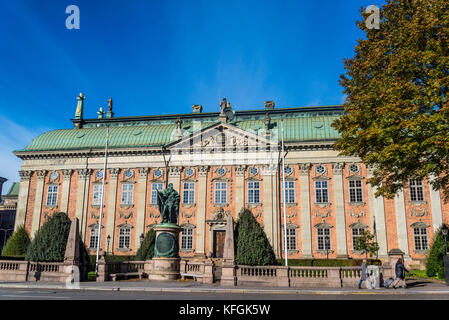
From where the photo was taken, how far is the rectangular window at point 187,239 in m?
41.7

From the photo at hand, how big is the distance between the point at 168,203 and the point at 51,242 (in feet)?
24.3

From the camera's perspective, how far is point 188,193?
4316 cm

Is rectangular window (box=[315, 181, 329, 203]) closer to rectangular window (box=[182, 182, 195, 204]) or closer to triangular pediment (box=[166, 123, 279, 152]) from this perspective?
triangular pediment (box=[166, 123, 279, 152])

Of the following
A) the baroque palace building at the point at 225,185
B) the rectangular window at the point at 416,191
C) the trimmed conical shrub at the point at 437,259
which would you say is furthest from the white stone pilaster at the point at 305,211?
the trimmed conical shrub at the point at 437,259

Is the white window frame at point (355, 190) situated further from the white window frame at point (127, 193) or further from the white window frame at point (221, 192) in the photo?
the white window frame at point (127, 193)

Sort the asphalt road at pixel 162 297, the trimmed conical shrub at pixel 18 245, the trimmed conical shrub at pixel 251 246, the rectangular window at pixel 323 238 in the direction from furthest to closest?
the rectangular window at pixel 323 238
the trimmed conical shrub at pixel 18 245
the trimmed conical shrub at pixel 251 246
the asphalt road at pixel 162 297

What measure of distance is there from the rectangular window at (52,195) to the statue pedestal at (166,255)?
26207mm

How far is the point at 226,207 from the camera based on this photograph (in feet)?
137

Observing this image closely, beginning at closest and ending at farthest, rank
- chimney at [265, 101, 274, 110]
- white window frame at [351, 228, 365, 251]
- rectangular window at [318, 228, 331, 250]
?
white window frame at [351, 228, 365, 251] < rectangular window at [318, 228, 331, 250] < chimney at [265, 101, 274, 110]

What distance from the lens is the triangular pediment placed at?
42.2 metres

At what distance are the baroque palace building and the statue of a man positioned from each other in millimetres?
16926

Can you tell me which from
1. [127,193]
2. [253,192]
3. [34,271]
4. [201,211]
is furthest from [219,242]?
[34,271]

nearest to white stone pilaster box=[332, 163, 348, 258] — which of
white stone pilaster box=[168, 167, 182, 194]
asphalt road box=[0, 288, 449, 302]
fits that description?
white stone pilaster box=[168, 167, 182, 194]
